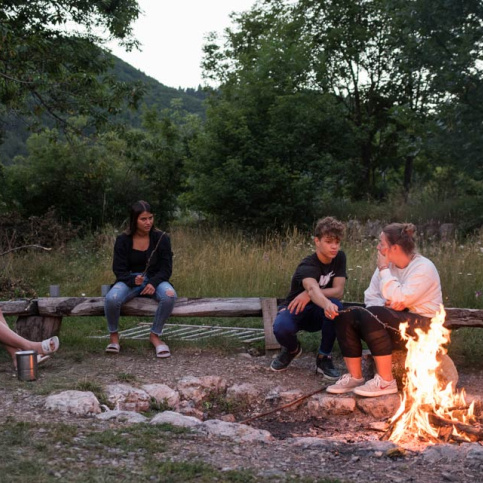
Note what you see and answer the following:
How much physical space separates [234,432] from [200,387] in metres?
1.31

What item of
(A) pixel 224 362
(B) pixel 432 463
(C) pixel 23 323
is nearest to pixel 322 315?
(A) pixel 224 362

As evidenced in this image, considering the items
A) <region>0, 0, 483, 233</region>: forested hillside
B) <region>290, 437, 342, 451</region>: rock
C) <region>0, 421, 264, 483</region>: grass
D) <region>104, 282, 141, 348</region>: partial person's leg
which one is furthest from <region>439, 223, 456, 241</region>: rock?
<region>0, 421, 264, 483</region>: grass

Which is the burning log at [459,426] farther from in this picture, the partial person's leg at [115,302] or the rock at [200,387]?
the partial person's leg at [115,302]

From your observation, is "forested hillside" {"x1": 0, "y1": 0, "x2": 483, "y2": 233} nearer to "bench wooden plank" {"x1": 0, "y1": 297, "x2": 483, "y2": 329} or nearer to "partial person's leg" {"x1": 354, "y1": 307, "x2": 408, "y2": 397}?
"bench wooden plank" {"x1": 0, "y1": 297, "x2": 483, "y2": 329}

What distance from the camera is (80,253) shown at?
39.9ft

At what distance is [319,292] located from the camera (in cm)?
528

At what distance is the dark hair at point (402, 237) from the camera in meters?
4.89

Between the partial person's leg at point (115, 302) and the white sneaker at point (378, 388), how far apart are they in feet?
8.08

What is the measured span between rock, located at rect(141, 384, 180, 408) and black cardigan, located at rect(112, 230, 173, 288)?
1342 mm

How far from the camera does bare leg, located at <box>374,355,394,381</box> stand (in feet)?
16.2

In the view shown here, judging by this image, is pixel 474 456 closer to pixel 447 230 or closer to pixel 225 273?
pixel 225 273

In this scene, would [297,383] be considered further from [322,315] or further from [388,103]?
[388,103]

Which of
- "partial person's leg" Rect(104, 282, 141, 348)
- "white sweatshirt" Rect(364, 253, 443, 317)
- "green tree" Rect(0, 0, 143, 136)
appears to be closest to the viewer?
"white sweatshirt" Rect(364, 253, 443, 317)

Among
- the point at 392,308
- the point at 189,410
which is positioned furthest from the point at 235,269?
the point at 392,308
